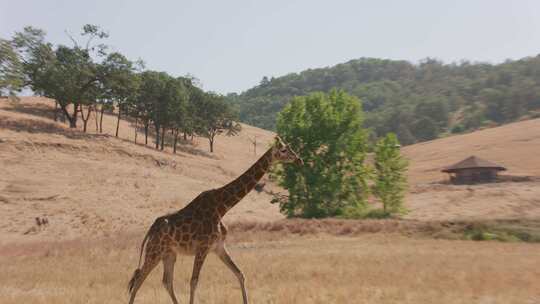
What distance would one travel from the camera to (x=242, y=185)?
10789mm

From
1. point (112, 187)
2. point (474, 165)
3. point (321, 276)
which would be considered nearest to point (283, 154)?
point (321, 276)

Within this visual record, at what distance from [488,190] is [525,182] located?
35.3 feet

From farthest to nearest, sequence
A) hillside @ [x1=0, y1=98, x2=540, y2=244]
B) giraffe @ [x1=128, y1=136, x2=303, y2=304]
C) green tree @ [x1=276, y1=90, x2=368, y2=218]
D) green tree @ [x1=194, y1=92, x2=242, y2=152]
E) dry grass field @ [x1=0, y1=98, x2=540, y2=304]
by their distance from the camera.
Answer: green tree @ [x1=194, y1=92, x2=242, y2=152] → green tree @ [x1=276, y1=90, x2=368, y2=218] → hillside @ [x1=0, y1=98, x2=540, y2=244] → dry grass field @ [x1=0, y1=98, x2=540, y2=304] → giraffe @ [x1=128, y1=136, x2=303, y2=304]

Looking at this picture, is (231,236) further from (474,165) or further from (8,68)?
(474,165)

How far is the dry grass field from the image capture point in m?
12.8

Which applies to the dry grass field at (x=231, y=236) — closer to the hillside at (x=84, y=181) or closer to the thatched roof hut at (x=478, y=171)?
the hillside at (x=84, y=181)

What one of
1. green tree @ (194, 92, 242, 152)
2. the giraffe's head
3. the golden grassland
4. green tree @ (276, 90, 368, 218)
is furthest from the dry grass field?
green tree @ (194, 92, 242, 152)

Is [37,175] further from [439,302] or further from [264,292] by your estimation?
[439,302]

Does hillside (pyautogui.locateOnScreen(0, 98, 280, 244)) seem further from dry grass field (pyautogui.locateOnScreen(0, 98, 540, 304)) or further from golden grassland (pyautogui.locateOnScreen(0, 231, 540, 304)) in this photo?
golden grassland (pyautogui.locateOnScreen(0, 231, 540, 304))

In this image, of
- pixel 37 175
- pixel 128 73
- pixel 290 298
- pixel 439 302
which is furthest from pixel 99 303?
pixel 128 73

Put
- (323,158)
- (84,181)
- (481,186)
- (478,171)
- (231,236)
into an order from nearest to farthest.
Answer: (231,236), (323,158), (84,181), (481,186), (478,171)

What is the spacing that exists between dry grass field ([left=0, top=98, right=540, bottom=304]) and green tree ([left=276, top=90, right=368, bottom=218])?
3.53 meters

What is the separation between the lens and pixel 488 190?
64.4 metres

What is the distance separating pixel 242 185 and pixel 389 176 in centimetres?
4242
